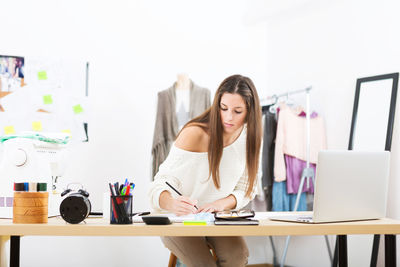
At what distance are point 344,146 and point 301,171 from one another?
0.37 meters

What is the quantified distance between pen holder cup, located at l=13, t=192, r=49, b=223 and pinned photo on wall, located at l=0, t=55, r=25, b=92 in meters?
2.08

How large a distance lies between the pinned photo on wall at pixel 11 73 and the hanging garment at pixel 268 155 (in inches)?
70.8

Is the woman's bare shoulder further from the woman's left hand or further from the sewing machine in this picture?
the sewing machine

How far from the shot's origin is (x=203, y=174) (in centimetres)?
212

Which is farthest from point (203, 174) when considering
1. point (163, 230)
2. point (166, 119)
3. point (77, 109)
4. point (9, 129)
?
point (9, 129)

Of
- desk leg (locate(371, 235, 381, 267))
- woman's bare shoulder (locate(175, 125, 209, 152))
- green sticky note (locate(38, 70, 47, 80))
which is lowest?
desk leg (locate(371, 235, 381, 267))

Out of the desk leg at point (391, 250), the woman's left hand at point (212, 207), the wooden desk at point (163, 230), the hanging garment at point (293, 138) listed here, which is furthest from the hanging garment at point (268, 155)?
the wooden desk at point (163, 230)

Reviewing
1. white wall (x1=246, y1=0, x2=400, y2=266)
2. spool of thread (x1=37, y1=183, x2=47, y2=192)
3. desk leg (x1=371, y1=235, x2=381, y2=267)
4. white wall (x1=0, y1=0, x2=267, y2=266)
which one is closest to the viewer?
spool of thread (x1=37, y1=183, x2=47, y2=192)

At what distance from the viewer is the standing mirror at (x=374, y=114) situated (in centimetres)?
291

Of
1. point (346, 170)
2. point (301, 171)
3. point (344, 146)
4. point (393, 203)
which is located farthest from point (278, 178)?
point (346, 170)

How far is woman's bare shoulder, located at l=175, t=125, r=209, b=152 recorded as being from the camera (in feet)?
6.92

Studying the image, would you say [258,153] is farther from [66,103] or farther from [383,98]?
[66,103]

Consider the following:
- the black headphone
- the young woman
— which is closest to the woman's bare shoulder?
the young woman

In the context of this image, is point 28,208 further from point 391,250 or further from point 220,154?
point 391,250
